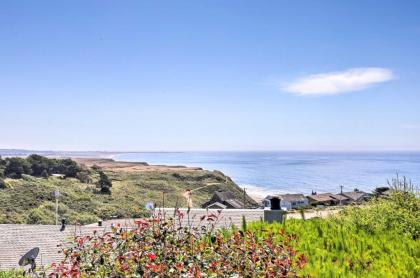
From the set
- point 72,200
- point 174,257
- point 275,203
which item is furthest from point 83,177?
point 174,257

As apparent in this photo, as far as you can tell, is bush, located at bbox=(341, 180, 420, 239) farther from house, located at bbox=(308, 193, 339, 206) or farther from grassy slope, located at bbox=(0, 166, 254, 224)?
house, located at bbox=(308, 193, 339, 206)

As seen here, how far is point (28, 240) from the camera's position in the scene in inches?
621

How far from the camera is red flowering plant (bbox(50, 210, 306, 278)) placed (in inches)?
183

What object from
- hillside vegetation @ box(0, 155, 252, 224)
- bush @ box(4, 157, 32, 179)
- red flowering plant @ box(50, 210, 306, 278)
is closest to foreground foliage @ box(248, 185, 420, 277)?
red flowering plant @ box(50, 210, 306, 278)

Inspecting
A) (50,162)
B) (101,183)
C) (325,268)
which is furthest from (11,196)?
(325,268)

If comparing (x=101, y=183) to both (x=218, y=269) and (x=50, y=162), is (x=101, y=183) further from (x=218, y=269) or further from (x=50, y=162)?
(x=218, y=269)

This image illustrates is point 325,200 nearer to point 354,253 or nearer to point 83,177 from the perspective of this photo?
point 83,177

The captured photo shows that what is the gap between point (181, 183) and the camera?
87500mm

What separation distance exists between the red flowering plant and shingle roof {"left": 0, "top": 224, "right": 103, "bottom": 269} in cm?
938

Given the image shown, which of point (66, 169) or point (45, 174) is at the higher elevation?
point (66, 169)

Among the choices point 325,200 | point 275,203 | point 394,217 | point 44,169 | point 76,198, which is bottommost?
point 325,200

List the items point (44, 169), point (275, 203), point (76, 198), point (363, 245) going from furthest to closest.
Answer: point (44, 169)
point (76, 198)
point (275, 203)
point (363, 245)

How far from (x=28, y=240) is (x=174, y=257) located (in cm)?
1284

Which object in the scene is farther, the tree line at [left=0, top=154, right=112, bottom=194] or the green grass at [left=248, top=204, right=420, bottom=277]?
the tree line at [left=0, top=154, right=112, bottom=194]
